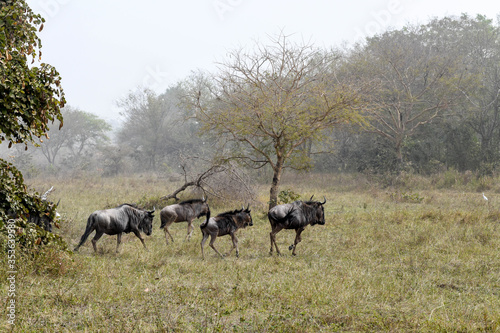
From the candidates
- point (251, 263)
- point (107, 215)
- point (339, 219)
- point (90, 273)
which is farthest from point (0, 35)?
point (339, 219)

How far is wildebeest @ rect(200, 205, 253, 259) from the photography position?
862 centimetres

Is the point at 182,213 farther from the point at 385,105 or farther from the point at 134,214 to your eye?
the point at 385,105

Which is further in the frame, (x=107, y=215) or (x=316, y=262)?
(x=107, y=215)

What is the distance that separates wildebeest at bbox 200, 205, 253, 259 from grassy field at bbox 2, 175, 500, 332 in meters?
0.49

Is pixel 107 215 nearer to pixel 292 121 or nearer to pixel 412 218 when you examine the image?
pixel 292 121

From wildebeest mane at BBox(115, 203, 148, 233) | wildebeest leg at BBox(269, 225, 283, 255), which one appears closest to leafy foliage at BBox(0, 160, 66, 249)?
wildebeest mane at BBox(115, 203, 148, 233)

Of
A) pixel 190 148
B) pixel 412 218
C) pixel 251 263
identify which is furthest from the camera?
pixel 190 148

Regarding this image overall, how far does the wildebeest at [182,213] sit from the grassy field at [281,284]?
480 mm

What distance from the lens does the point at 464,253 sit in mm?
8336

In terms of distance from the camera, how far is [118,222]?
355 inches

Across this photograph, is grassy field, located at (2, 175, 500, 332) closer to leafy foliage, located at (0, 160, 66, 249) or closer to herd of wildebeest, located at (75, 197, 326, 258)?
leafy foliage, located at (0, 160, 66, 249)

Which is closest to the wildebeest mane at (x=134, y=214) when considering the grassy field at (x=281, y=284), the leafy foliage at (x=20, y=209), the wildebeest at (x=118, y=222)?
the wildebeest at (x=118, y=222)

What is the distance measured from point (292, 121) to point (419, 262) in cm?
728

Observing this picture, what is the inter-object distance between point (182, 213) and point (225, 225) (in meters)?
2.69
